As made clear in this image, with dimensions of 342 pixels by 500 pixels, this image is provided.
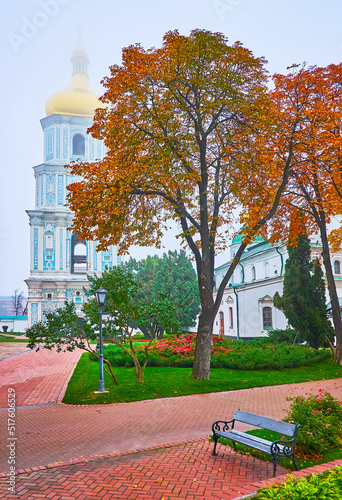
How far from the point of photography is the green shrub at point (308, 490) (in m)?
4.55

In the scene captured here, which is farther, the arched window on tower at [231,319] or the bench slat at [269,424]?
the arched window on tower at [231,319]

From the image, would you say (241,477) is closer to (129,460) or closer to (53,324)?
(129,460)

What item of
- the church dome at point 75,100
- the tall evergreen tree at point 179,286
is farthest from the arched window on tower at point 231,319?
the church dome at point 75,100

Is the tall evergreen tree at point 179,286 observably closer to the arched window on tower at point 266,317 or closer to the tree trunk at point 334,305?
the arched window on tower at point 266,317

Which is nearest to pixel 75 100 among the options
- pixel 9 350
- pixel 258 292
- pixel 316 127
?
pixel 9 350

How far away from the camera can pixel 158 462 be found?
6852 millimetres

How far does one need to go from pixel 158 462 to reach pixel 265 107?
10861 mm

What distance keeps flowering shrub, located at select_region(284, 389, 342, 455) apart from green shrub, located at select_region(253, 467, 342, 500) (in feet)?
6.37

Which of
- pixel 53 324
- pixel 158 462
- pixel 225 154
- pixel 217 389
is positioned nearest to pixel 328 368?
pixel 217 389

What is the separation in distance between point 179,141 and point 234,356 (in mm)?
9420

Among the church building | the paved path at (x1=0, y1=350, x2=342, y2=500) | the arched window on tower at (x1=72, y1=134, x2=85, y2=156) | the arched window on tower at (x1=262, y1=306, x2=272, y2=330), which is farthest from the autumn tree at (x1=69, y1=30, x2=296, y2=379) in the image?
the arched window on tower at (x1=72, y1=134, x2=85, y2=156)

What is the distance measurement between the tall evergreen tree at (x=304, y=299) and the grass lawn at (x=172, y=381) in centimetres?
233

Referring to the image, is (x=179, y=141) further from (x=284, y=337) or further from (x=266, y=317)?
(x=266, y=317)

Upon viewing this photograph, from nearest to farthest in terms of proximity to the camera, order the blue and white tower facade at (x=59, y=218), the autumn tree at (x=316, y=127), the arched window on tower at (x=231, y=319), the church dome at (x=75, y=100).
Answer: the autumn tree at (x=316, y=127), the arched window on tower at (x=231, y=319), the blue and white tower facade at (x=59, y=218), the church dome at (x=75, y=100)
